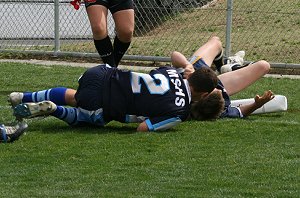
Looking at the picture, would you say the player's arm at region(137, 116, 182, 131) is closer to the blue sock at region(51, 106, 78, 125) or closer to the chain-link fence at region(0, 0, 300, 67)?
the blue sock at region(51, 106, 78, 125)

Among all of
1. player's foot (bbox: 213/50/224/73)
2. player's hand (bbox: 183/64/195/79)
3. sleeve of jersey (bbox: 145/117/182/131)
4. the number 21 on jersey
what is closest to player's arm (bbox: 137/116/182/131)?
sleeve of jersey (bbox: 145/117/182/131)

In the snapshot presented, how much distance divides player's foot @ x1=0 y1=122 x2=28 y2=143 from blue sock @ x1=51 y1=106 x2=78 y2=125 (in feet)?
1.41

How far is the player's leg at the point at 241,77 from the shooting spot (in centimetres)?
823

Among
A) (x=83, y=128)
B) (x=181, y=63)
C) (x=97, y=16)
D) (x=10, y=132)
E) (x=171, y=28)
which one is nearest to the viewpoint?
(x=10, y=132)

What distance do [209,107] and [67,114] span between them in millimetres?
1161

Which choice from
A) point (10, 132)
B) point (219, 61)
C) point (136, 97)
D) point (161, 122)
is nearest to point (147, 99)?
point (136, 97)

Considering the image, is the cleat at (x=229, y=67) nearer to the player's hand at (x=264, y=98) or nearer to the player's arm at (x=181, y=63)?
the player's arm at (x=181, y=63)

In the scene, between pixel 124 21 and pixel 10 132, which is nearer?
pixel 10 132

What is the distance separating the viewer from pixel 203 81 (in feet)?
23.8

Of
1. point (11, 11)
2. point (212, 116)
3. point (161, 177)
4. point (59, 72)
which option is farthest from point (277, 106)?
point (11, 11)

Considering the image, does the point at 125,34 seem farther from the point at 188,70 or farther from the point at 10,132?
the point at 10,132

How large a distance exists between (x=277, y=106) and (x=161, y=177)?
109 inches

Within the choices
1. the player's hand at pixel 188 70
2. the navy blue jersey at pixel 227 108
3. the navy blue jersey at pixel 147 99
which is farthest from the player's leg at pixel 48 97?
the navy blue jersey at pixel 227 108

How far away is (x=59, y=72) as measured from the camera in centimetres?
1134
